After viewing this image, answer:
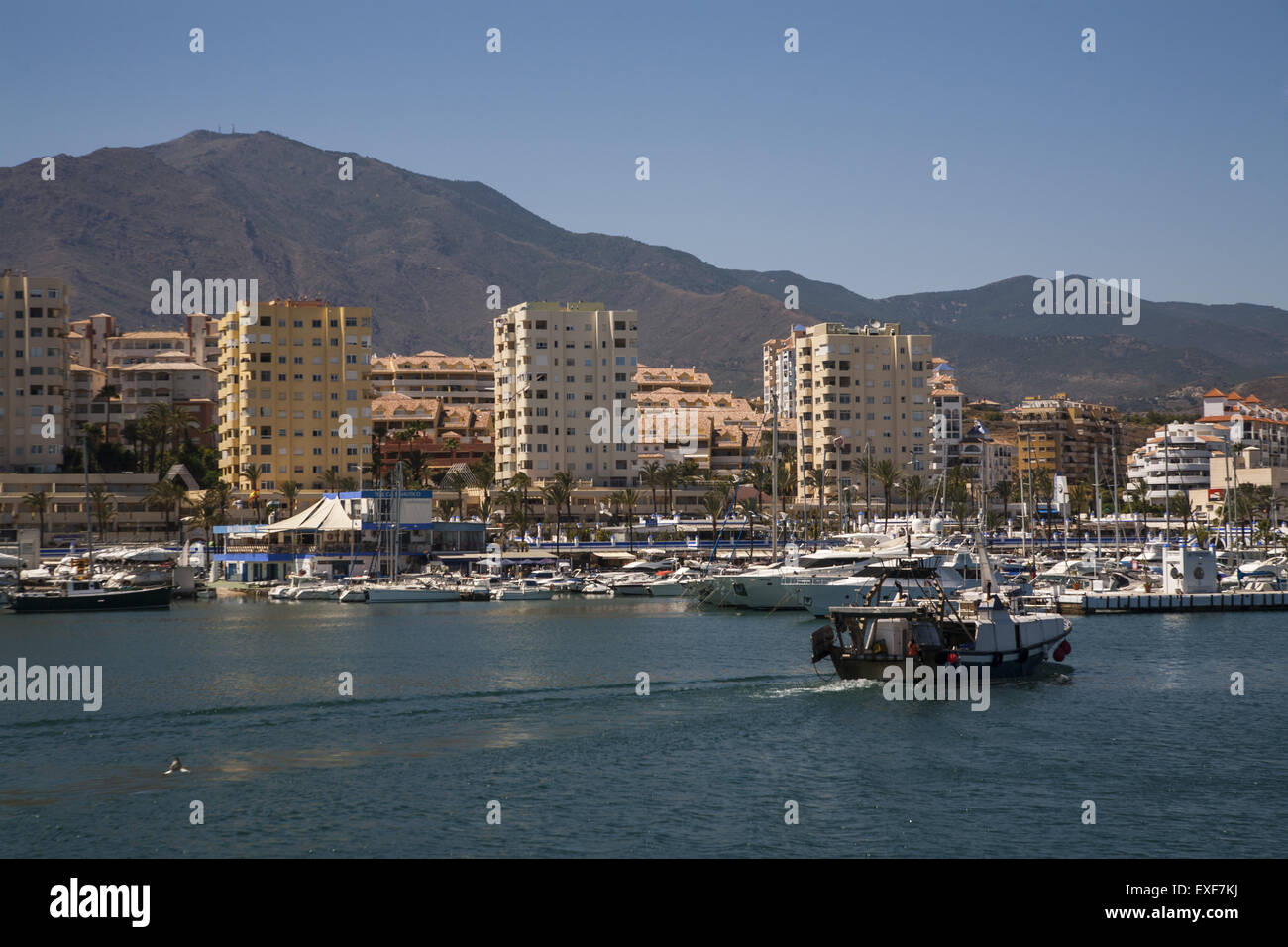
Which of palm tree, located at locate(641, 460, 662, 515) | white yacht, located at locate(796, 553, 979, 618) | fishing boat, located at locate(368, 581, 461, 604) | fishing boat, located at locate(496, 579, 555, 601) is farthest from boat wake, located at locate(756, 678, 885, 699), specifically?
palm tree, located at locate(641, 460, 662, 515)

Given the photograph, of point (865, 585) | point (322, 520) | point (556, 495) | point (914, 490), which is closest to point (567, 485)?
point (556, 495)

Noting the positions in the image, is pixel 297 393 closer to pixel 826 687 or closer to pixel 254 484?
pixel 254 484

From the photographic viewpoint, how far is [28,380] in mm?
172625

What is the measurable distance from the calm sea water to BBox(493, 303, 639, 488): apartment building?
130 meters

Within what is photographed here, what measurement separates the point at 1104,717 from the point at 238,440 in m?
149

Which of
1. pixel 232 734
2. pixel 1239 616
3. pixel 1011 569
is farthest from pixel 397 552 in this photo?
pixel 232 734

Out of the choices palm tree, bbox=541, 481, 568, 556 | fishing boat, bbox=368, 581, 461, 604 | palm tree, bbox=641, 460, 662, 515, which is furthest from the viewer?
palm tree, bbox=641, 460, 662, 515

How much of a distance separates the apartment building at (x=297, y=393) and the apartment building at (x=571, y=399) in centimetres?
2541

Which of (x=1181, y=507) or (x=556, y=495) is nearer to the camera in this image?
(x=556, y=495)

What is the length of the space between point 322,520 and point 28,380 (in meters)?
57.7

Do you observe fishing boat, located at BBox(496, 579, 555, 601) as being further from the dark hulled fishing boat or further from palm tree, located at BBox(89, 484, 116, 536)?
the dark hulled fishing boat

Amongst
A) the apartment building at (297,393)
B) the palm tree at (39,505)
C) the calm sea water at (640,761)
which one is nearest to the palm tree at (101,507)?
the palm tree at (39,505)

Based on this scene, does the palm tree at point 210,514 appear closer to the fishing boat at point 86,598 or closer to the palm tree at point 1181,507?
the fishing boat at point 86,598

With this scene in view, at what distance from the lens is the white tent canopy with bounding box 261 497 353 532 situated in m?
140
